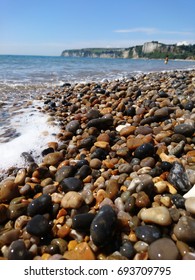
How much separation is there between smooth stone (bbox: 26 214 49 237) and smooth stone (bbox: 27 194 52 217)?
177 millimetres

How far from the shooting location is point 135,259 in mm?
1999

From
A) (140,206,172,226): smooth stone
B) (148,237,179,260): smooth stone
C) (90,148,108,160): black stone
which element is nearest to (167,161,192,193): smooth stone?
(140,206,172,226): smooth stone

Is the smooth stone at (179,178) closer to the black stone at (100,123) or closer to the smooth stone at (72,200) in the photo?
the smooth stone at (72,200)

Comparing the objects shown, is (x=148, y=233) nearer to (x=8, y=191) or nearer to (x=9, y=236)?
(x=9, y=236)

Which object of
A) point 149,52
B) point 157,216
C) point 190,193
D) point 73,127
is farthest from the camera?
point 149,52

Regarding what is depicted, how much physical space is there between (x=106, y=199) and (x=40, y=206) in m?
0.67

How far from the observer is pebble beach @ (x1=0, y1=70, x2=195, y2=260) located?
6.89ft

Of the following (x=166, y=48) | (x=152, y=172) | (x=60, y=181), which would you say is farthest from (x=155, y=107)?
(x=166, y=48)

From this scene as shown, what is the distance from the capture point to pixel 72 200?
8.59ft

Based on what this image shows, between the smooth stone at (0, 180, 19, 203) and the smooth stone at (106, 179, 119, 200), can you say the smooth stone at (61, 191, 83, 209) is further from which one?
the smooth stone at (0, 180, 19, 203)

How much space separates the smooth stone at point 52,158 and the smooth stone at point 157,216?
171 cm

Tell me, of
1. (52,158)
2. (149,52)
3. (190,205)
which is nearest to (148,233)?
(190,205)

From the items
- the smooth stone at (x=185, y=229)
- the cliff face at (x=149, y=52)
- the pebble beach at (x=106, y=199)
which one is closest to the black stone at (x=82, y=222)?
the pebble beach at (x=106, y=199)
